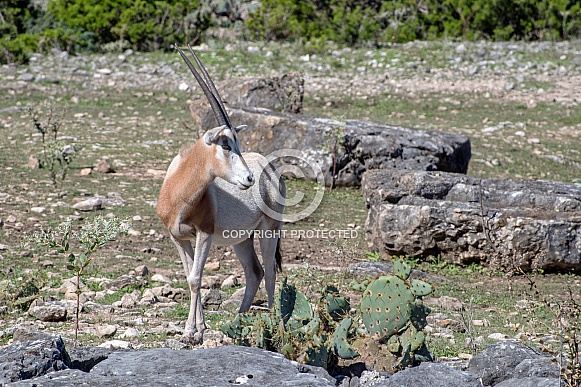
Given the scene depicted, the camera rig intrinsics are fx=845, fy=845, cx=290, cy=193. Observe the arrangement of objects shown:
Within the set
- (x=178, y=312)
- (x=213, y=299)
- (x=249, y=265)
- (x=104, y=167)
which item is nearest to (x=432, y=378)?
(x=249, y=265)

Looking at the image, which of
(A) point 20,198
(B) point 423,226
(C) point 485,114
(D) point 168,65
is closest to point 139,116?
(D) point 168,65

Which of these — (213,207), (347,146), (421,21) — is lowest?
(213,207)

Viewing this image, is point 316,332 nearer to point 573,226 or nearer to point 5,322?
point 5,322

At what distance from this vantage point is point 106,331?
6.64 metres

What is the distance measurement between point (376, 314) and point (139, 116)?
11.7 meters

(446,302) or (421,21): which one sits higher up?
(421,21)

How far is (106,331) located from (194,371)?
2271 millimetres

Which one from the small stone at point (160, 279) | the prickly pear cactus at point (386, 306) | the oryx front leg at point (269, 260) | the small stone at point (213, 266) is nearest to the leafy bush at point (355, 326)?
the prickly pear cactus at point (386, 306)

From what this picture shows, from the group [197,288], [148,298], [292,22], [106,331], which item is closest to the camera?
[106,331]

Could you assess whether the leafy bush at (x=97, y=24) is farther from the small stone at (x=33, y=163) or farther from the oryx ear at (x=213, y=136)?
the oryx ear at (x=213, y=136)

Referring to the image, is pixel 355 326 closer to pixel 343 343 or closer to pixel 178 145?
pixel 343 343

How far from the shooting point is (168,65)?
20750 millimetres

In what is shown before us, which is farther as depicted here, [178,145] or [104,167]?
[178,145]

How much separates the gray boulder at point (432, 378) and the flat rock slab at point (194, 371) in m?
0.42
